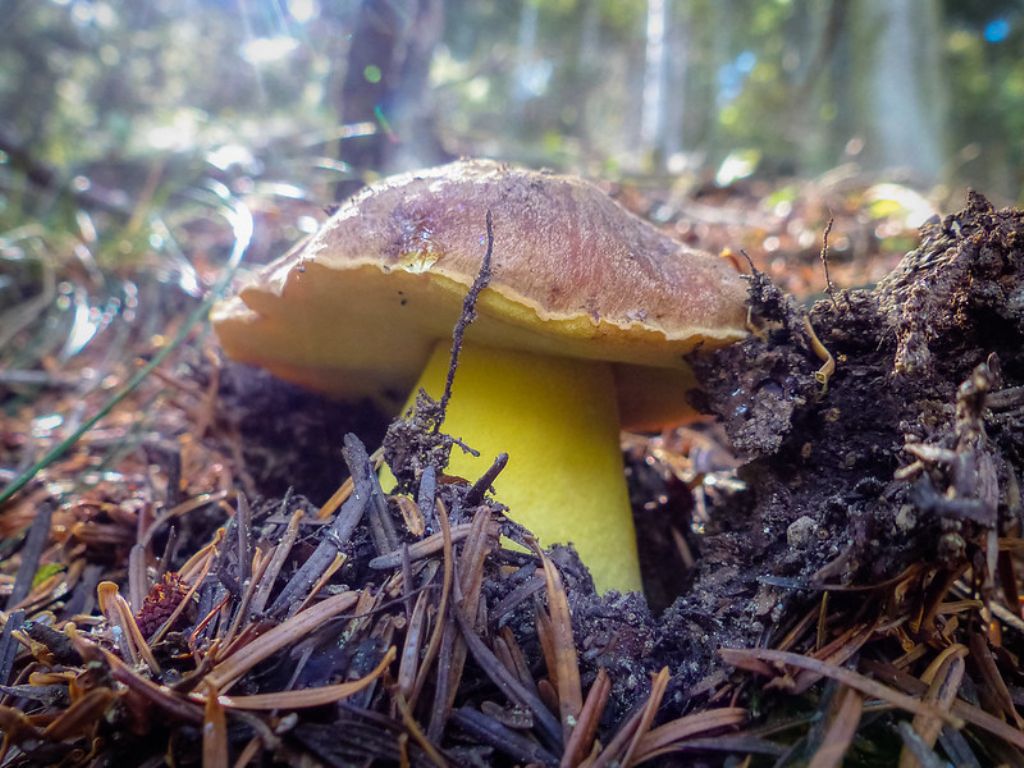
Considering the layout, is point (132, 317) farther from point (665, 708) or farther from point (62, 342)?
point (665, 708)

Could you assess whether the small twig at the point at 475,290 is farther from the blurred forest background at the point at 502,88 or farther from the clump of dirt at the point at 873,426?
the blurred forest background at the point at 502,88

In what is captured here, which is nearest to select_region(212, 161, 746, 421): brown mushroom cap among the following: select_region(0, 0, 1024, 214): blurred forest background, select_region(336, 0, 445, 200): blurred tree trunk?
select_region(0, 0, 1024, 214): blurred forest background

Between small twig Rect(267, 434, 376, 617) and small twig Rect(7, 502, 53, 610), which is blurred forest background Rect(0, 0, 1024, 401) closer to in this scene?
small twig Rect(267, 434, 376, 617)

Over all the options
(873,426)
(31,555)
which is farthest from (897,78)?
(31,555)

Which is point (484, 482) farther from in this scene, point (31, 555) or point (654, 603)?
point (31, 555)

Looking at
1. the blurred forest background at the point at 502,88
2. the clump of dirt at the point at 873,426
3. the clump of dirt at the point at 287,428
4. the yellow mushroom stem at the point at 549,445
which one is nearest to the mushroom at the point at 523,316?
the yellow mushroom stem at the point at 549,445

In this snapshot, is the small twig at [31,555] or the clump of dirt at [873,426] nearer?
the clump of dirt at [873,426]
